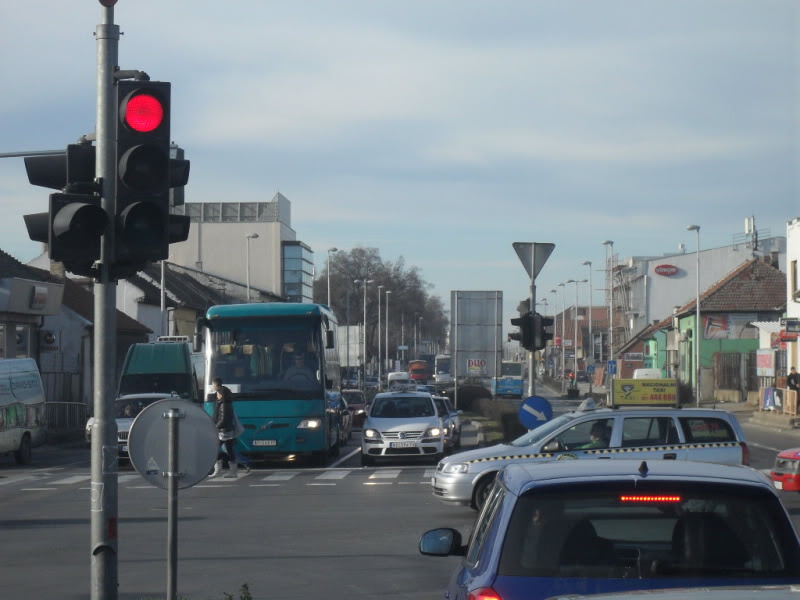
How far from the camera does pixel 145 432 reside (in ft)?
26.9

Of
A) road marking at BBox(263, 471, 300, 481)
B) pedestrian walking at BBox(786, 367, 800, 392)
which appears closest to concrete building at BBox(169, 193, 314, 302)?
pedestrian walking at BBox(786, 367, 800, 392)

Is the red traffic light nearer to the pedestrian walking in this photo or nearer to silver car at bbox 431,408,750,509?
silver car at bbox 431,408,750,509

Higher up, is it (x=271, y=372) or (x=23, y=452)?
(x=271, y=372)

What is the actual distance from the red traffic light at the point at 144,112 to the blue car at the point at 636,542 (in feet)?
14.4

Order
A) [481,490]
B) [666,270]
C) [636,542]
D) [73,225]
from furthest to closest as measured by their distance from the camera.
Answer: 1. [666,270]
2. [481,490]
3. [73,225]
4. [636,542]

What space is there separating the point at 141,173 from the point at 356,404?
39.5 metres

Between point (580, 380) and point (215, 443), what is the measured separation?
118 metres

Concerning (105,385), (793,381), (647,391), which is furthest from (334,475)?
(793,381)

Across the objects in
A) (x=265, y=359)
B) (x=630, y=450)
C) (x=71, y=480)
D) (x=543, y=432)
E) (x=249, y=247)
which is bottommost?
(x=71, y=480)

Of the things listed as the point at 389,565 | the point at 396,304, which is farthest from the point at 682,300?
the point at 389,565

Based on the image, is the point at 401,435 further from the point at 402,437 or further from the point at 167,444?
the point at 167,444

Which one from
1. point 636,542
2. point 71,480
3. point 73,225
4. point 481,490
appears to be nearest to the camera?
point 636,542

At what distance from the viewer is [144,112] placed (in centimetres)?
821

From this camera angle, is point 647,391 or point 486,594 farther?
point 647,391
